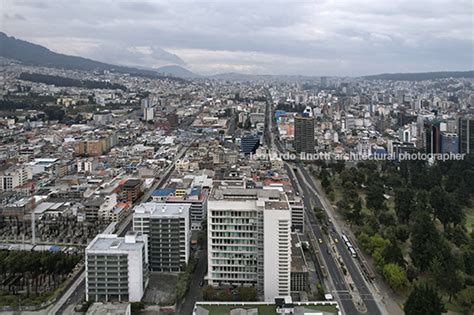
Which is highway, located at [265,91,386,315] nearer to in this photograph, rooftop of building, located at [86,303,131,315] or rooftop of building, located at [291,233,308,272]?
rooftop of building, located at [291,233,308,272]

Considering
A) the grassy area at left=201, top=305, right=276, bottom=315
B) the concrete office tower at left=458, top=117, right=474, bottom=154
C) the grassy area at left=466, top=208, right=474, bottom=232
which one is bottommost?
the grassy area at left=201, top=305, right=276, bottom=315

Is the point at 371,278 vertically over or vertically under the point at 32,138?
under

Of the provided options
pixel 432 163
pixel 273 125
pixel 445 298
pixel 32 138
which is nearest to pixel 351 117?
pixel 273 125

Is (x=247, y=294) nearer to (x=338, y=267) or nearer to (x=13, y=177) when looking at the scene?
(x=338, y=267)

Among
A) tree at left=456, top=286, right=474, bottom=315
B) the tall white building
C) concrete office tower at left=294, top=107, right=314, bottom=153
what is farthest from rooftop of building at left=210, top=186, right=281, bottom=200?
concrete office tower at left=294, top=107, right=314, bottom=153

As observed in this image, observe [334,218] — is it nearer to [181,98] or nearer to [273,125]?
[273,125]

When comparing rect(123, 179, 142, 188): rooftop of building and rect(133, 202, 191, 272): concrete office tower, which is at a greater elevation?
rect(123, 179, 142, 188): rooftop of building
